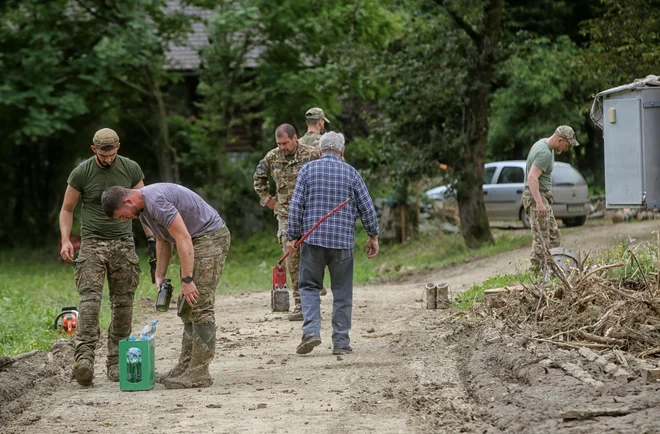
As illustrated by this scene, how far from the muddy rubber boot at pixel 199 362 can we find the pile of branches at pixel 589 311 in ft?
8.70

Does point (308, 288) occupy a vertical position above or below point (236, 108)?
below

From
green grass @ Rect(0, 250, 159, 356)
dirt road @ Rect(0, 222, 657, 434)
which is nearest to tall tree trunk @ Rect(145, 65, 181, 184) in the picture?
green grass @ Rect(0, 250, 159, 356)

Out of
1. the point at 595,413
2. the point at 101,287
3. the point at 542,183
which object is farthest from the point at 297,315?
the point at 595,413

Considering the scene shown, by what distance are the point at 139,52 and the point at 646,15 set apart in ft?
37.1

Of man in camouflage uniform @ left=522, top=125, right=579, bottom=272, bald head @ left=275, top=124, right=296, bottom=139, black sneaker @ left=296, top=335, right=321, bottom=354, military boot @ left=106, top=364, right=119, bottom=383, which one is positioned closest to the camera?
military boot @ left=106, top=364, right=119, bottom=383

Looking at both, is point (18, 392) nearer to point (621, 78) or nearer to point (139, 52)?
point (621, 78)

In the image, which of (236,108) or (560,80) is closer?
(236,108)

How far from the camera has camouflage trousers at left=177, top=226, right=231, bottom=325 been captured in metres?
8.37

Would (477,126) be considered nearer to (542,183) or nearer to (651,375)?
(542,183)

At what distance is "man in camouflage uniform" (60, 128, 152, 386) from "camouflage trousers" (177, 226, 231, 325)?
88 centimetres

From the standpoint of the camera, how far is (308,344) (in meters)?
9.61

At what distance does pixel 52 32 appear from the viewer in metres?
24.3

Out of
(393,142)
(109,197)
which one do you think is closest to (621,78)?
(393,142)

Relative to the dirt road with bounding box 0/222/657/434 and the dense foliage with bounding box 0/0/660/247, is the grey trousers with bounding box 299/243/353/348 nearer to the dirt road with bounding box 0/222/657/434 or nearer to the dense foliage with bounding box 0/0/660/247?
the dirt road with bounding box 0/222/657/434
